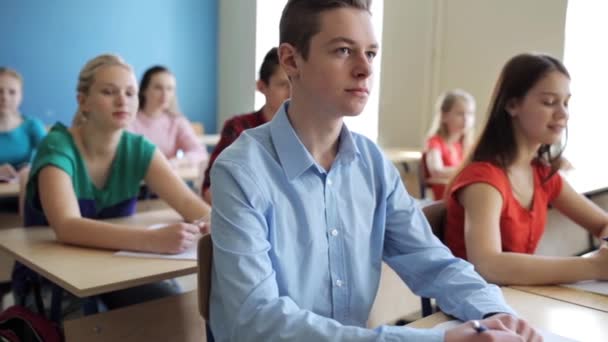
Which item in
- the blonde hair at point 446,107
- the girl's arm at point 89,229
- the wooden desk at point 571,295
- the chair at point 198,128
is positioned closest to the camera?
the wooden desk at point 571,295

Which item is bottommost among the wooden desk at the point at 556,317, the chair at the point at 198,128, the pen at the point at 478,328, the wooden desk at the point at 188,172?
the chair at the point at 198,128

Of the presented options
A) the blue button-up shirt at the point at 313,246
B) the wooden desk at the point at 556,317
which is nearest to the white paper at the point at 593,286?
the wooden desk at the point at 556,317

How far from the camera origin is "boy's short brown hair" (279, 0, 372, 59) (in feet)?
3.67

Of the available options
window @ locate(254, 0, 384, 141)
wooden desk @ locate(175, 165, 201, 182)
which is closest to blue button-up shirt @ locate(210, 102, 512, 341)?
wooden desk @ locate(175, 165, 201, 182)

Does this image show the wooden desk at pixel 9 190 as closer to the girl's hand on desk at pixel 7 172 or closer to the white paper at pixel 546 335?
the girl's hand on desk at pixel 7 172

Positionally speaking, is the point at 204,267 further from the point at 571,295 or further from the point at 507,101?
the point at 507,101

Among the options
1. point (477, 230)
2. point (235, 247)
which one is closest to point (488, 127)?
point (477, 230)

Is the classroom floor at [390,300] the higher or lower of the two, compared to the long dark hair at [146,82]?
lower

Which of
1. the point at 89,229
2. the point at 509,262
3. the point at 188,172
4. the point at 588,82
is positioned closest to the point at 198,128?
the point at 188,172

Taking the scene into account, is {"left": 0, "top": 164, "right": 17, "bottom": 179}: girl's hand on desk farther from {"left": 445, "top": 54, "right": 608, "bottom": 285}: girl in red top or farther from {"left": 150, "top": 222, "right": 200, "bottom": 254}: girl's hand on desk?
{"left": 445, "top": 54, "right": 608, "bottom": 285}: girl in red top

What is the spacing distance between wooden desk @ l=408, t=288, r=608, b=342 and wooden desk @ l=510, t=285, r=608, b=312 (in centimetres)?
2

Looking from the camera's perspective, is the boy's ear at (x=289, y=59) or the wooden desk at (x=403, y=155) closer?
the boy's ear at (x=289, y=59)

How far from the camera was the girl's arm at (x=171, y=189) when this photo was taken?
2043 mm

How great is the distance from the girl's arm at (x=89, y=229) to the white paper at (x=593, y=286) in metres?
1.02
